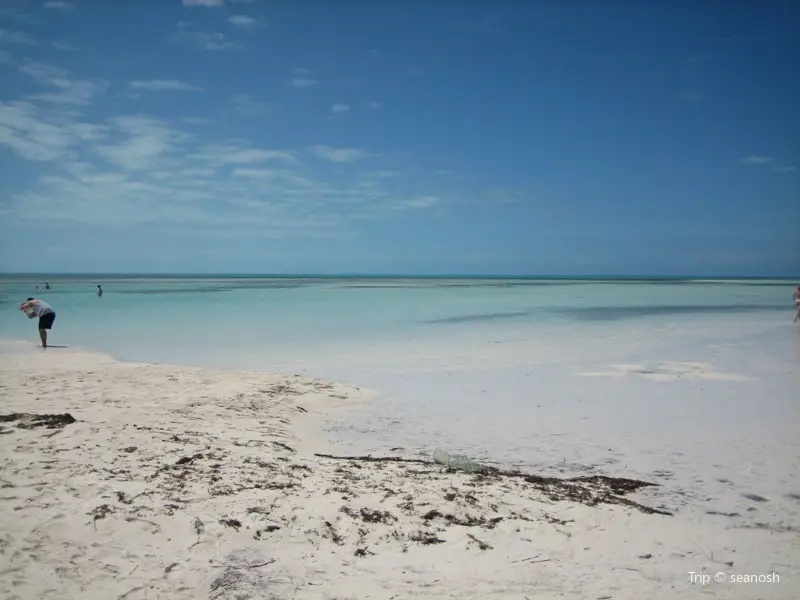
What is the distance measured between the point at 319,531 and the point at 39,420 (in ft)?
14.8

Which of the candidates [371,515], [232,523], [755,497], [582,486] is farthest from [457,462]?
[755,497]

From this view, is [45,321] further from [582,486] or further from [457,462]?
[582,486]

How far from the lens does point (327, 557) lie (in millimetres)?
4051

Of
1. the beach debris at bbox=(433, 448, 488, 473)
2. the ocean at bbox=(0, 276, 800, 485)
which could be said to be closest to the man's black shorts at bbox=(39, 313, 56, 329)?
the ocean at bbox=(0, 276, 800, 485)

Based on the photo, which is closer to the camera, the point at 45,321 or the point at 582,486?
the point at 582,486

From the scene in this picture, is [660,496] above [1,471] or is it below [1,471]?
below

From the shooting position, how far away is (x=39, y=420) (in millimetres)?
6738

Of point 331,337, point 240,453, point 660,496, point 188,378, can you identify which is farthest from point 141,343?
point 660,496

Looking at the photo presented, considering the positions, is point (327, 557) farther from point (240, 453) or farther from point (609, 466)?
point (609, 466)

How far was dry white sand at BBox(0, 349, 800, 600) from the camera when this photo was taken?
12.1 ft

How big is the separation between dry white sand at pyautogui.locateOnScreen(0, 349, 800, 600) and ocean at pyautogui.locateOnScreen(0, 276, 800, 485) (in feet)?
4.99

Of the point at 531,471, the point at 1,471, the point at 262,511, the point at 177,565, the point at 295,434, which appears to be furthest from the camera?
the point at 295,434

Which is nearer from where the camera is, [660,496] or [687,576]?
[687,576]

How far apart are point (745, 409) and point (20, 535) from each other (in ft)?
31.5
